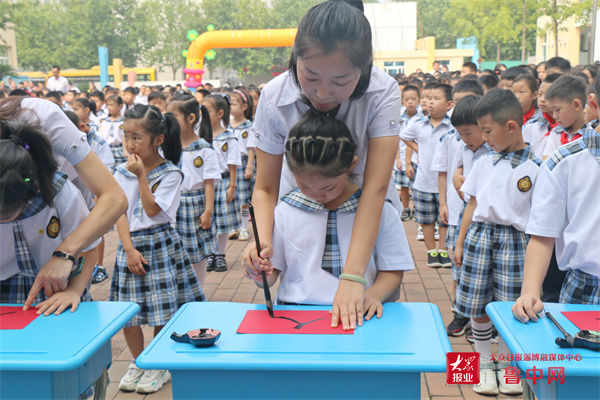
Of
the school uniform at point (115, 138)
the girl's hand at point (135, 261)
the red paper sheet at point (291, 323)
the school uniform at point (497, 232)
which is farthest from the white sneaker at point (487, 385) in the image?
the school uniform at point (115, 138)

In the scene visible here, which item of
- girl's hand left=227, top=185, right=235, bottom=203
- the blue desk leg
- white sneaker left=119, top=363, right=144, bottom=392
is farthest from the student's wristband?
girl's hand left=227, top=185, right=235, bottom=203

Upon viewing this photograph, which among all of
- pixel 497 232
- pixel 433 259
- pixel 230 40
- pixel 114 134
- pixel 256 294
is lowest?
pixel 256 294

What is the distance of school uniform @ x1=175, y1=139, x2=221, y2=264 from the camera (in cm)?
427

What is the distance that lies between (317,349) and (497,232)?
5.95ft

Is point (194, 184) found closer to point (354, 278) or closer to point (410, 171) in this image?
point (410, 171)

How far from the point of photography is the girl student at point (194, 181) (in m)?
4.21

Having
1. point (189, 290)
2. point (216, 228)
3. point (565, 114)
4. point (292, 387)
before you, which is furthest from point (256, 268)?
point (216, 228)

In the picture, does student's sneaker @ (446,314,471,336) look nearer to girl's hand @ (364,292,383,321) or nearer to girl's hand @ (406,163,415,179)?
girl's hand @ (364,292,383,321)

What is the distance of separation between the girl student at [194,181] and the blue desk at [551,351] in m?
2.85

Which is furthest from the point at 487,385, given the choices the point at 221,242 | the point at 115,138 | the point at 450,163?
the point at 115,138

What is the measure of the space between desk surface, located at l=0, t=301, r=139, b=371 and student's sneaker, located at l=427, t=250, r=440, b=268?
3699mm

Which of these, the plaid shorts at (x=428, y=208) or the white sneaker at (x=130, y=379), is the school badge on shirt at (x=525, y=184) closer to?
the white sneaker at (x=130, y=379)

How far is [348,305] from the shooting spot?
5.25 ft

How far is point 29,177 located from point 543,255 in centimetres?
159
